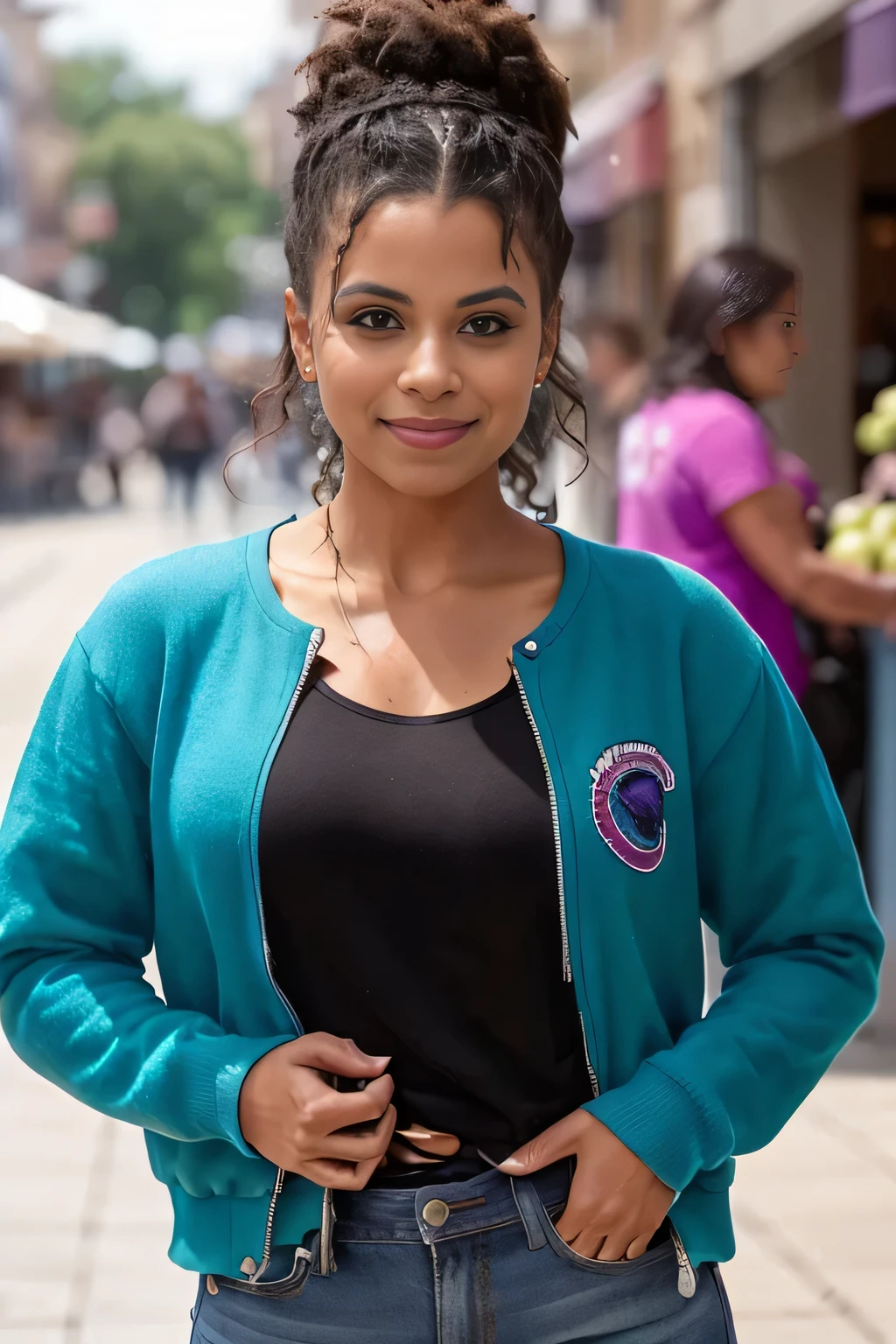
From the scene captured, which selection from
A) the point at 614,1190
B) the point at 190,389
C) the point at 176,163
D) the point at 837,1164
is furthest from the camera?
the point at 176,163

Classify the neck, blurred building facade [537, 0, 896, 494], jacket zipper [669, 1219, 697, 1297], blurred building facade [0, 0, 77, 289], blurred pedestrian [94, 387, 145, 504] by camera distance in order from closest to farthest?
jacket zipper [669, 1219, 697, 1297], the neck, blurred building facade [537, 0, 896, 494], blurred pedestrian [94, 387, 145, 504], blurred building facade [0, 0, 77, 289]

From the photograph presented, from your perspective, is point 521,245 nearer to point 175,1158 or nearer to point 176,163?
point 175,1158

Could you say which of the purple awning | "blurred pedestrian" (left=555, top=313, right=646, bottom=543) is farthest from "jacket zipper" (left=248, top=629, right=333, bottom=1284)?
"blurred pedestrian" (left=555, top=313, right=646, bottom=543)

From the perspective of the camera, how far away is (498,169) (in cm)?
156

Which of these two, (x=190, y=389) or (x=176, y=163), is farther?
(x=176, y=163)

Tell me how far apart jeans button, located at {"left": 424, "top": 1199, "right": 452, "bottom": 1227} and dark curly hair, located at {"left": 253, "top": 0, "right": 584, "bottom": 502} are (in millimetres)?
817

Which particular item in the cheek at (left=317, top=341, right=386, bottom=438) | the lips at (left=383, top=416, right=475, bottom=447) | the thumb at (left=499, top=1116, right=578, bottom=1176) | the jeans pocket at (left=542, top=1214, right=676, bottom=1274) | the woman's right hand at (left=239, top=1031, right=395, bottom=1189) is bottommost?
the jeans pocket at (left=542, top=1214, right=676, bottom=1274)

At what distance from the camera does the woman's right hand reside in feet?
4.93

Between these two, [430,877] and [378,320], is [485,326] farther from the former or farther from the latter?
[430,877]

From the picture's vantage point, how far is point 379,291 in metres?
1.54

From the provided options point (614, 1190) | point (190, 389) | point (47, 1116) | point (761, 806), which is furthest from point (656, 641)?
point (190, 389)

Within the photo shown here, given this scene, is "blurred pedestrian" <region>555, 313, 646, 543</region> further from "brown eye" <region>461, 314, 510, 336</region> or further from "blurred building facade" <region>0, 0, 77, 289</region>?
"blurred building facade" <region>0, 0, 77, 289</region>

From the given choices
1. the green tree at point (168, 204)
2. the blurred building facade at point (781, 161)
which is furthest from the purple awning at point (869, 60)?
the green tree at point (168, 204)

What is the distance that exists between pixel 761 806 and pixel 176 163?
67.3 m
